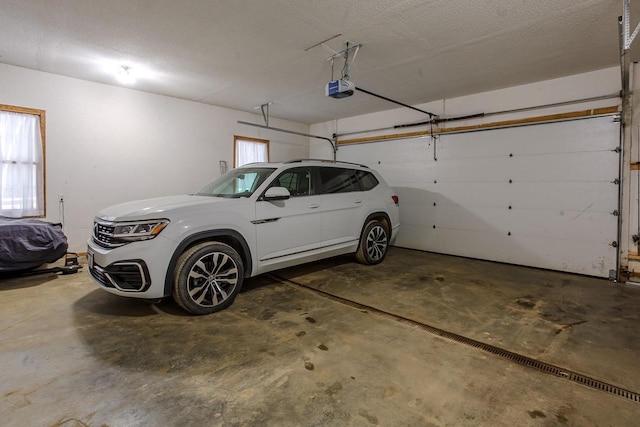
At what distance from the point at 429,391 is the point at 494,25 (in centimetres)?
337

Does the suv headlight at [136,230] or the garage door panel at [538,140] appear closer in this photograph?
the suv headlight at [136,230]

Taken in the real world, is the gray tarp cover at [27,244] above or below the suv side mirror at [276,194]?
below

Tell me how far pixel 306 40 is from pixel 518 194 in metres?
3.99

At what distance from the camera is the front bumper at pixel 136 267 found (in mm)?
2650

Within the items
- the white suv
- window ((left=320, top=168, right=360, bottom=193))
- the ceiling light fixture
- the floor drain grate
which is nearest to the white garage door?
the white suv

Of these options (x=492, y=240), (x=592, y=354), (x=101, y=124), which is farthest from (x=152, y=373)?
(x=492, y=240)

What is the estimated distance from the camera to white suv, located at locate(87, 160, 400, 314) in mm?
2713

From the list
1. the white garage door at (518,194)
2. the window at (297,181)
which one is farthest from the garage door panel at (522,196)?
the window at (297,181)

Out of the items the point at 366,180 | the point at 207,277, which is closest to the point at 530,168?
the point at 366,180

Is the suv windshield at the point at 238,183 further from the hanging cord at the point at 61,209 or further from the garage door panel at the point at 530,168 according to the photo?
the garage door panel at the point at 530,168

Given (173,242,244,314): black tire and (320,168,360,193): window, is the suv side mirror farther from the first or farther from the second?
(320,168,360,193): window

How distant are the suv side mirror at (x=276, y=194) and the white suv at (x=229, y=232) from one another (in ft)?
0.04

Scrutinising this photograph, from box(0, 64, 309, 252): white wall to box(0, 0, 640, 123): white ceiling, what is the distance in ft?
1.10

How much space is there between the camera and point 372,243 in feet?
15.6
